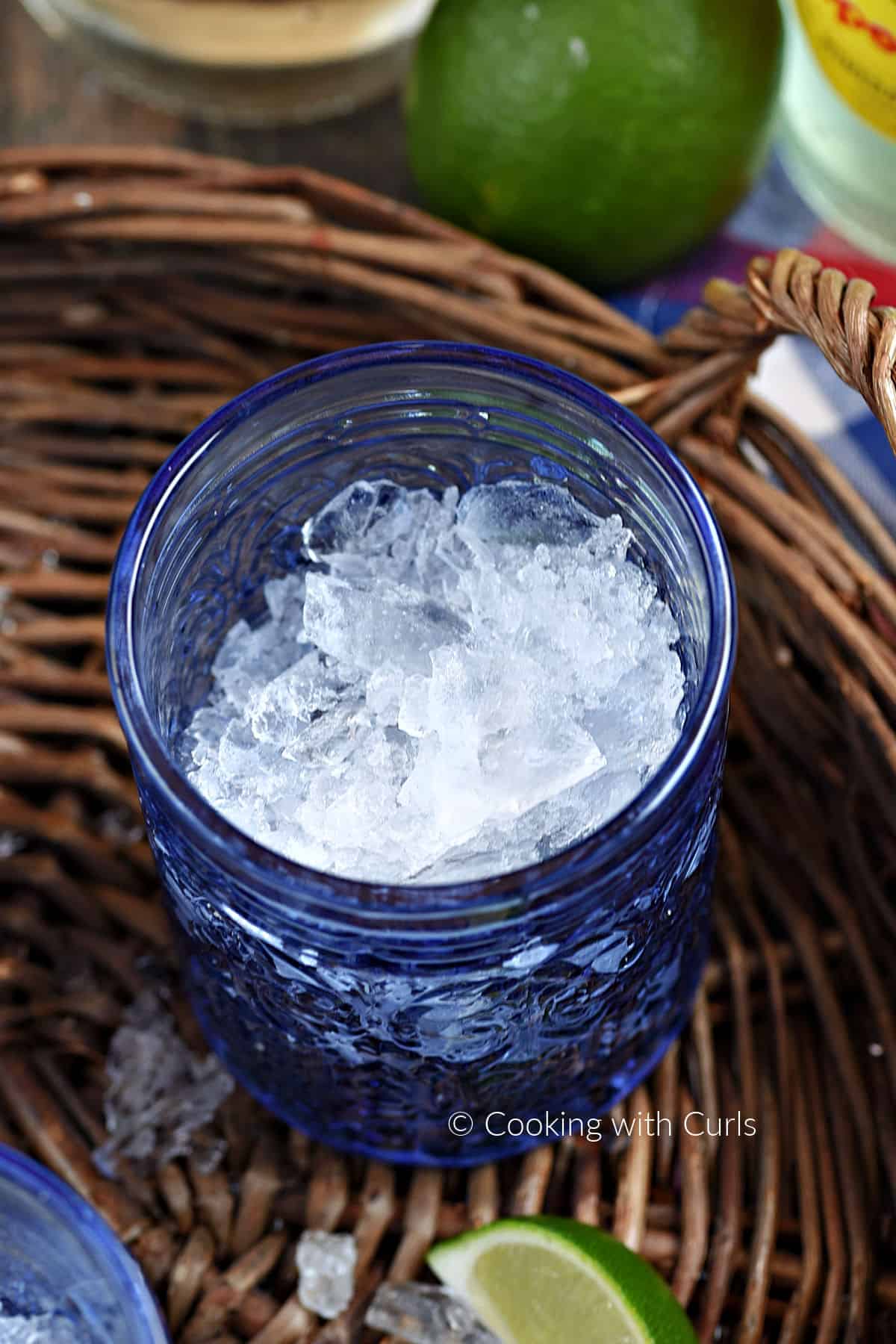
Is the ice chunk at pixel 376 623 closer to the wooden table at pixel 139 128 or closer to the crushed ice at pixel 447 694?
the crushed ice at pixel 447 694

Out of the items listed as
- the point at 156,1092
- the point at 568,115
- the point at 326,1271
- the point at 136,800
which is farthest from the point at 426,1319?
the point at 568,115

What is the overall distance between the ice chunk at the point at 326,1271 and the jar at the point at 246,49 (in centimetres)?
67

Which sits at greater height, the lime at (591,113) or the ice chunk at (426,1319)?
the lime at (591,113)

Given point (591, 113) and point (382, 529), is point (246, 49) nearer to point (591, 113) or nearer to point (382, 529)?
point (591, 113)

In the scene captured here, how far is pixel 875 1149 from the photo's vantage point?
620mm

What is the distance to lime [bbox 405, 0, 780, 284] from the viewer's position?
783mm

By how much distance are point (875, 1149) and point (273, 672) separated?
30 cm

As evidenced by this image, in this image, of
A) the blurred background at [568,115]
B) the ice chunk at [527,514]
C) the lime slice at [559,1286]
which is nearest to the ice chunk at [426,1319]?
the lime slice at [559,1286]

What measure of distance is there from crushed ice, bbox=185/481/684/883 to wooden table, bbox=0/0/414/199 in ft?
1.59

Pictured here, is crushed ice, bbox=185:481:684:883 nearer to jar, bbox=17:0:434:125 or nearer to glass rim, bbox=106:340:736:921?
glass rim, bbox=106:340:736:921

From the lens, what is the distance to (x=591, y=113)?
2.59 ft

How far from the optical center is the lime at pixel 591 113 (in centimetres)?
78

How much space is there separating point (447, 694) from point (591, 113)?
0.40 m

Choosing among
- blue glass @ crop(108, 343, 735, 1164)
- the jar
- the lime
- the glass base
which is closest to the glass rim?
blue glass @ crop(108, 343, 735, 1164)
